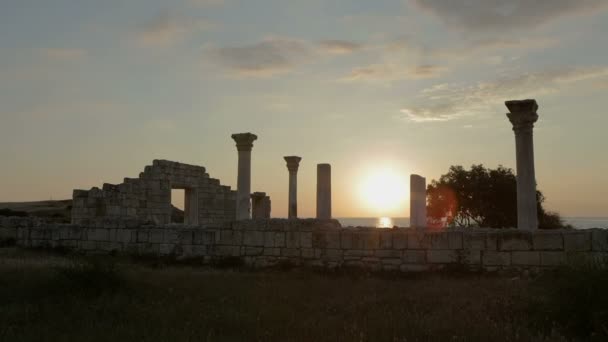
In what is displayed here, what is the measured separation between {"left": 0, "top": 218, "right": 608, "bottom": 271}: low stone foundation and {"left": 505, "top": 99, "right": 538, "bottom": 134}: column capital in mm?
3272

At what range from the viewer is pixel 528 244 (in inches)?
442

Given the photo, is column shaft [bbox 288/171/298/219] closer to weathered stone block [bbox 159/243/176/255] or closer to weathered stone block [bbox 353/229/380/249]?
weathered stone block [bbox 159/243/176/255]

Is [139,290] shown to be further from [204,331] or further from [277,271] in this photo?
[277,271]

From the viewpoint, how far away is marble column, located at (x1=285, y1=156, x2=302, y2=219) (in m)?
24.2

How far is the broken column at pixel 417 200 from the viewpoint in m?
16.0

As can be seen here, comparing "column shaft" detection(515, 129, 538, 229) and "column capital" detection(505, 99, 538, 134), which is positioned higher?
"column capital" detection(505, 99, 538, 134)

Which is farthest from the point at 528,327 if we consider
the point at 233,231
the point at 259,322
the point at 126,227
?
the point at 126,227

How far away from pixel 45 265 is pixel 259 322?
7112 mm

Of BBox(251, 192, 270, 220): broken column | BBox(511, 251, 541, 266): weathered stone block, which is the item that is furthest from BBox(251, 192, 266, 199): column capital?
BBox(511, 251, 541, 266): weathered stone block

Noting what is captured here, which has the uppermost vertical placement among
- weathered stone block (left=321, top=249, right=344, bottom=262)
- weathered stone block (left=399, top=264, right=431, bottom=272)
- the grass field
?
weathered stone block (left=321, top=249, right=344, bottom=262)

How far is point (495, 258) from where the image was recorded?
37.5 feet

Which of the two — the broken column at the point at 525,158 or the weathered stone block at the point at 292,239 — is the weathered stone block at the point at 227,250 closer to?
the weathered stone block at the point at 292,239

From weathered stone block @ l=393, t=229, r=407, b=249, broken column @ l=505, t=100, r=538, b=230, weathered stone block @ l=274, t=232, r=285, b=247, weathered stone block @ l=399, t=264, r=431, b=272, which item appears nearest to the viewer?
weathered stone block @ l=399, t=264, r=431, b=272

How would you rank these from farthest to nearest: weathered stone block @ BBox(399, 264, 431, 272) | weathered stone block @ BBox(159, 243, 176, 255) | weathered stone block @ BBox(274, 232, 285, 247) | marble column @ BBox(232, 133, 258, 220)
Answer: marble column @ BBox(232, 133, 258, 220)
weathered stone block @ BBox(159, 243, 176, 255)
weathered stone block @ BBox(274, 232, 285, 247)
weathered stone block @ BBox(399, 264, 431, 272)
